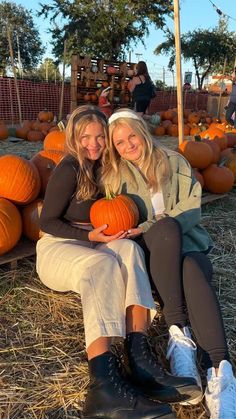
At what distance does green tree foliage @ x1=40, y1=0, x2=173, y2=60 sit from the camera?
82.0 ft

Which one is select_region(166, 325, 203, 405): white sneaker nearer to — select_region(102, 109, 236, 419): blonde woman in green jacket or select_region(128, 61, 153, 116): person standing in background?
select_region(102, 109, 236, 419): blonde woman in green jacket

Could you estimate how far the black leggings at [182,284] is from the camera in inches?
79.0

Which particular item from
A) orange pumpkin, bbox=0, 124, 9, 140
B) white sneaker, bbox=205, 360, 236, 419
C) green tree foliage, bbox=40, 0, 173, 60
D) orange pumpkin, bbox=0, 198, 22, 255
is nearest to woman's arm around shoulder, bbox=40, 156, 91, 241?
orange pumpkin, bbox=0, 198, 22, 255

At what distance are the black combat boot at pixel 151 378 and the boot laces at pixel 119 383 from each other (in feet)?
0.32

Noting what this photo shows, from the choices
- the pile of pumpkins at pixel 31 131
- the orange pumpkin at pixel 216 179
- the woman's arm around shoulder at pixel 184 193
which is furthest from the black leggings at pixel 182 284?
the pile of pumpkins at pixel 31 131

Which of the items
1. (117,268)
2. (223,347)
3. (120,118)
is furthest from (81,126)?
(223,347)

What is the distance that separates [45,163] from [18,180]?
442mm

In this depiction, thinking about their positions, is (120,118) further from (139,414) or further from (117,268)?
(139,414)

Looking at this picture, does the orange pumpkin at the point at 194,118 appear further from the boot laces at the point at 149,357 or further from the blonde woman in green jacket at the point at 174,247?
the boot laces at the point at 149,357

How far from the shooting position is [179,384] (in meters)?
1.75

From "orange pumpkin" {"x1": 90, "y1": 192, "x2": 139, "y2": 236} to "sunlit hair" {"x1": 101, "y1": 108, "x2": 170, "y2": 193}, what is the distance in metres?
0.14

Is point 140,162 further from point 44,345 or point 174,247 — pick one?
point 44,345

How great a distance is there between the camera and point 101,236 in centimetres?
243

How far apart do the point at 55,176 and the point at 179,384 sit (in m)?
1.34
